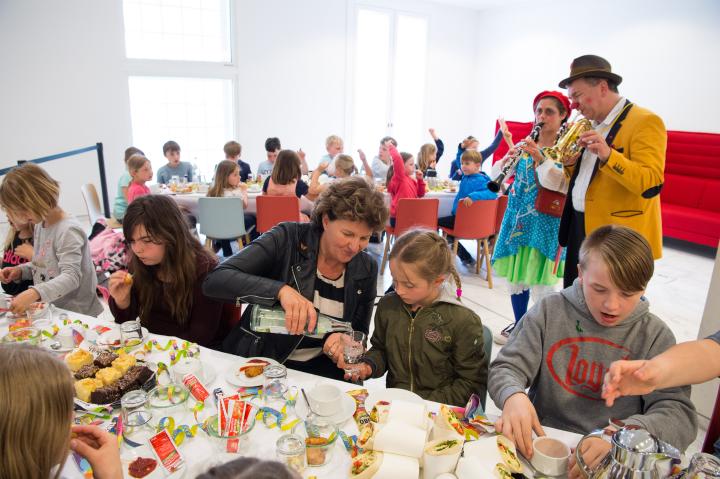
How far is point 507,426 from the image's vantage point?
119 centimetres

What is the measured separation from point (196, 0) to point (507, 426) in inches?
314

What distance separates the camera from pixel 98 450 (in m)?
1.02

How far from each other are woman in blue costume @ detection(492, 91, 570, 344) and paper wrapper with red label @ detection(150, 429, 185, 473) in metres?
2.46

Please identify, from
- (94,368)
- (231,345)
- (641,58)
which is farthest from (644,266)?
(641,58)

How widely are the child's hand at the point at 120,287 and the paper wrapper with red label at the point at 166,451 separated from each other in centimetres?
89

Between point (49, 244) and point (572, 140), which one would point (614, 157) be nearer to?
point (572, 140)

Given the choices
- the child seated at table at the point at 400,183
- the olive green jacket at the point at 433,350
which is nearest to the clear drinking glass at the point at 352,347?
the olive green jacket at the point at 433,350

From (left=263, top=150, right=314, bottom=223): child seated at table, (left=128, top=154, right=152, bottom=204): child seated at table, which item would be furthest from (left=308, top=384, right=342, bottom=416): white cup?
(left=128, top=154, right=152, bottom=204): child seated at table

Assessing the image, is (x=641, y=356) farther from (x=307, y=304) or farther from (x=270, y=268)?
(x=270, y=268)

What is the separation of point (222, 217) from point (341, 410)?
3.52 meters

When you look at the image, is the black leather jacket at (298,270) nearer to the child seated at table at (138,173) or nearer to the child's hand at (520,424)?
the child's hand at (520,424)

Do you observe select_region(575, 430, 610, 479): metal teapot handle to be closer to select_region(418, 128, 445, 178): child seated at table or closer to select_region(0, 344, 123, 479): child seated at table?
select_region(0, 344, 123, 479): child seated at table

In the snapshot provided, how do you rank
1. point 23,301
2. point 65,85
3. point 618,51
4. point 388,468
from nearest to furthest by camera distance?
point 388,468, point 23,301, point 65,85, point 618,51

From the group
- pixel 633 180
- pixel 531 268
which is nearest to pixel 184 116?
pixel 531 268
